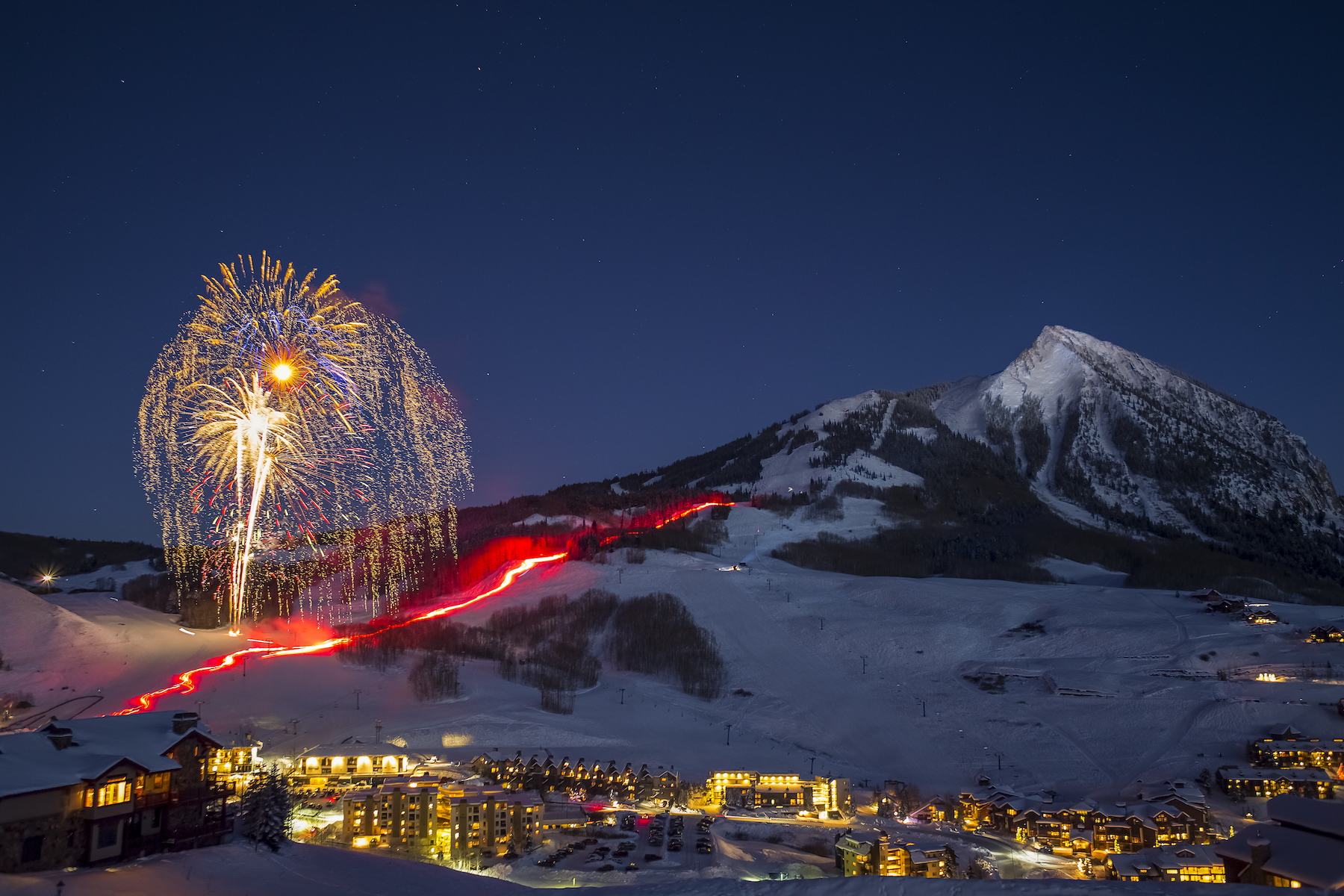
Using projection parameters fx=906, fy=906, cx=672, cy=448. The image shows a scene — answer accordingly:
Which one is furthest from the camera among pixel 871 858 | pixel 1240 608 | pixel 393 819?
pixel 1240 608

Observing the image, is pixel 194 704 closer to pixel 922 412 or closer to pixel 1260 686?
pixel 1260 686

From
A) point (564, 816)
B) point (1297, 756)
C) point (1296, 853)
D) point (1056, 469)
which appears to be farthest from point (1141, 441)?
point (1296, 853)

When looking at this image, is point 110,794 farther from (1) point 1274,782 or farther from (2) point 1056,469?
(2) point 1056,469

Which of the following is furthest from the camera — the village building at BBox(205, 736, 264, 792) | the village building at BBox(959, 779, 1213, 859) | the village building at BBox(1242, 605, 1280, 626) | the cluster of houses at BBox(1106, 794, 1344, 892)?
the village building at BBox(1242, 605, 1280, 626)

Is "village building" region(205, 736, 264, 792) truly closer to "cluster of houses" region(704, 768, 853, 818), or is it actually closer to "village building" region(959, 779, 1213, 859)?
"cluster of houses" region(704, 768, 853, 818)

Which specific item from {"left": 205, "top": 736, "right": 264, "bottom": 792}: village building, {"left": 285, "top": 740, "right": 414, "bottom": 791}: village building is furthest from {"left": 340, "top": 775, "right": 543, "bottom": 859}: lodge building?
{"left": 285, "top": 740, "right": 414, "bottom": 791}: village building

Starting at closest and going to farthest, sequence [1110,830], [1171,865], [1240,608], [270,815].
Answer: [270,815] → [1171,865] → [1110,830] → [1240,608]

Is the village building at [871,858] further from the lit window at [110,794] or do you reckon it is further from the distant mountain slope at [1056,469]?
the distant mountain slope at [1056,469]

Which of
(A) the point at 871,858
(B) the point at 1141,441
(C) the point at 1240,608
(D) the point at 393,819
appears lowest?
(A) the point at 871,858
